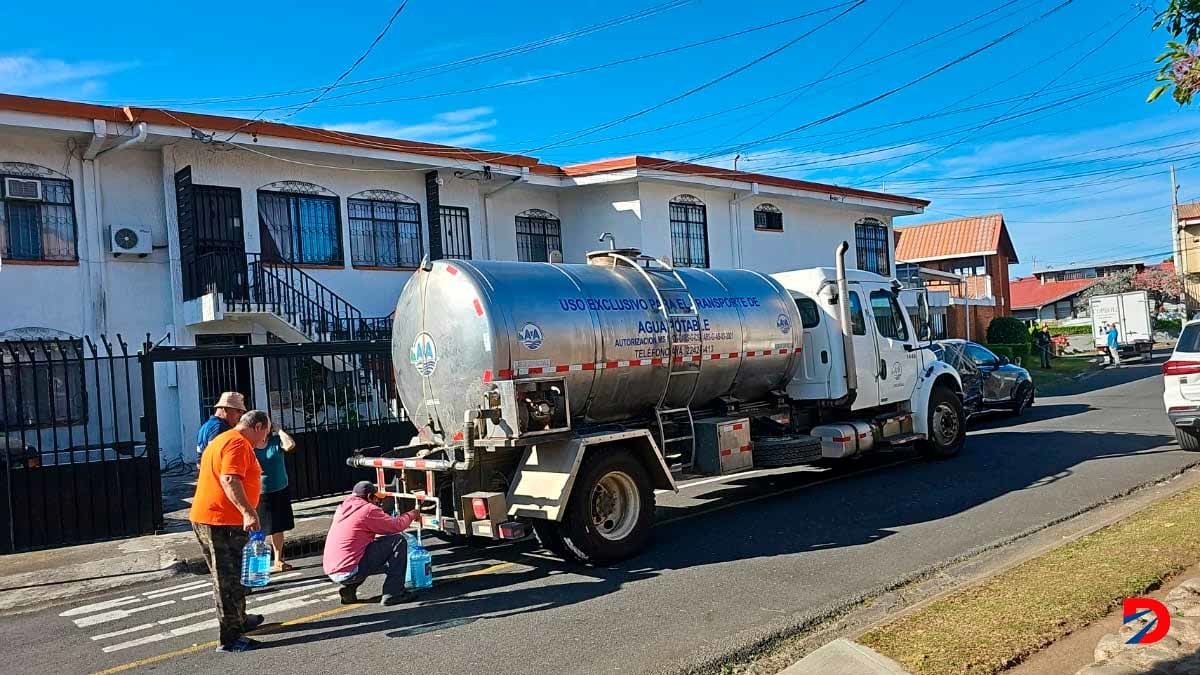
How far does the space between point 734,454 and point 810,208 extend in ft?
62.0

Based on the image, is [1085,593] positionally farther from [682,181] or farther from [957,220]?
[957,220]

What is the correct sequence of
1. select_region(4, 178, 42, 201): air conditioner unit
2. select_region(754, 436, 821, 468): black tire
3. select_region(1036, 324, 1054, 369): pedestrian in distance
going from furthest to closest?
1. select_region(1036, 324, 1054, 369): pedestrian in distance
2. select_region(4, 178, 42, 201): air conditioner unit
3. select_region(754, 436, 821, 468): black tire

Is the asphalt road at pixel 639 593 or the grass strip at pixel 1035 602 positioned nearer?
the grass strip at pixel 1035 602

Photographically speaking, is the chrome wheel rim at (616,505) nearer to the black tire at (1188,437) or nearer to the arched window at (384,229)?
the black tire at (1188,437)

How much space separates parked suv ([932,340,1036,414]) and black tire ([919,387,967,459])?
15.8 feet

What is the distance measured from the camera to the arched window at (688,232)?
22969mm

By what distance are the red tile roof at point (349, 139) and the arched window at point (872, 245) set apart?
9.62ft

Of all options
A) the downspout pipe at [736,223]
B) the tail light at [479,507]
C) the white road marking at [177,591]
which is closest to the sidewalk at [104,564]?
the white road marking at [177,591]

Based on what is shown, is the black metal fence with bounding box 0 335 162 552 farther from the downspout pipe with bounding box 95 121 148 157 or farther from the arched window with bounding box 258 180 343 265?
the arched window with bounding box 258 180 343 265

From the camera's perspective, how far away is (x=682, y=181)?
22297mm

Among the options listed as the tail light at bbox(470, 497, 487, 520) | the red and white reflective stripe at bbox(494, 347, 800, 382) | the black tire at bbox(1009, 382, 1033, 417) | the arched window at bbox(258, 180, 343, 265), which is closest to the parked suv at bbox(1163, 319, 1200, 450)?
the red and white reflective stripe at bbox(494, 347, 800, 382)

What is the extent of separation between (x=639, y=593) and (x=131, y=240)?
1222 cm

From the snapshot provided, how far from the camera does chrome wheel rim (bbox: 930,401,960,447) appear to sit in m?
13.0

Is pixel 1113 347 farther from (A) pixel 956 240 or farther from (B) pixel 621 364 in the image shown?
(B) pixel 621 364
